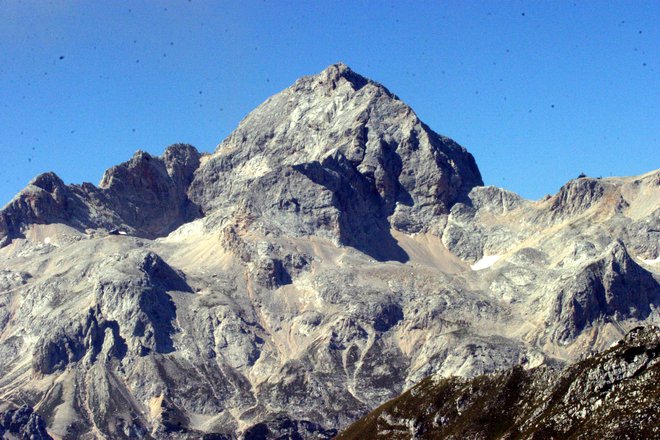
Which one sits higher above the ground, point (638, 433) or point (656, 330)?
point (656, 330)

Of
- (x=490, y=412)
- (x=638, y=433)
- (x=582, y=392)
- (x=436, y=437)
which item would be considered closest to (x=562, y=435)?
(x=582, y=392)

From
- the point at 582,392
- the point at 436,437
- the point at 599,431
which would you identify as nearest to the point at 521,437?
the point at 582,392

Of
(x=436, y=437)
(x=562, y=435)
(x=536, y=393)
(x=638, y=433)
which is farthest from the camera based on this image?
(x=436, y=437)

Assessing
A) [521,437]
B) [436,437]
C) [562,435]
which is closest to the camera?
[562,435]

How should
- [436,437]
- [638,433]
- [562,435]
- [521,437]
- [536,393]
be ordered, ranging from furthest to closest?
[436,437], [536,393], [521,437], [562,435], [638,433]

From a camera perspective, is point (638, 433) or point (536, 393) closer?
point (638, 433)

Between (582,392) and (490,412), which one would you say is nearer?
(582,392)

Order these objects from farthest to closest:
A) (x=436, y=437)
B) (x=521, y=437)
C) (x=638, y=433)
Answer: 1. (x=436, y=437)
2. (x=521, y=437)
3. (x=638, y=433)

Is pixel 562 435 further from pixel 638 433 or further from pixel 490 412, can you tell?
pixel 490 412

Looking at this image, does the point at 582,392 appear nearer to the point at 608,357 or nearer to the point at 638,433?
the point at 608,357
